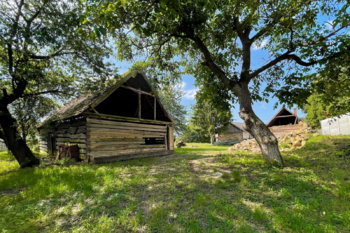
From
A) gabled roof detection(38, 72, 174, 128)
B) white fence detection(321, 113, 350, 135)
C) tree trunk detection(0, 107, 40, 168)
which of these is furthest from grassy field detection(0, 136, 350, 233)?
white fence detection(321, 113, 350, 135)

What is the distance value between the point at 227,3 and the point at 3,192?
9.88m

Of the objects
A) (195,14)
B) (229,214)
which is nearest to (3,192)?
(229,214)

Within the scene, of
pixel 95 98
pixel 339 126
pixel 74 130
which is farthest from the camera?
pixel 339 126

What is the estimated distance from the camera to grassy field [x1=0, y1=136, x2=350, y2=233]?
259cm

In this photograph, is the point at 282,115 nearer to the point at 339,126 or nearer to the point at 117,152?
the point at 339,126

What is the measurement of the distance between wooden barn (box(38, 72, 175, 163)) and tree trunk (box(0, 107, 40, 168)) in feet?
3.42

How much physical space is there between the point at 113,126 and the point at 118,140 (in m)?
0.98

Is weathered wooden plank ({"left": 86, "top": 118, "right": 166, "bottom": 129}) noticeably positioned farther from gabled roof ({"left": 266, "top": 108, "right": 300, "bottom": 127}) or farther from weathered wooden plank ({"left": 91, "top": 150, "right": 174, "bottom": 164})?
gabled roof ({"left": 266, "top": 108, "right": 300, "bottom": 127})

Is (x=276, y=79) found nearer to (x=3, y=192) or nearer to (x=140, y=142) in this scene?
(x=140, y=142)

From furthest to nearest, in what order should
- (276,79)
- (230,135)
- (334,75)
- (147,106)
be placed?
(230,135) → (147,106) → (276,79) → (334,75)

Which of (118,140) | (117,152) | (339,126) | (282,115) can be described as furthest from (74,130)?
(282,115)

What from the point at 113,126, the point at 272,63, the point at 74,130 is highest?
the point at 272,63

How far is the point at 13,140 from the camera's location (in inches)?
300

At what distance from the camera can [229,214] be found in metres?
2.84
